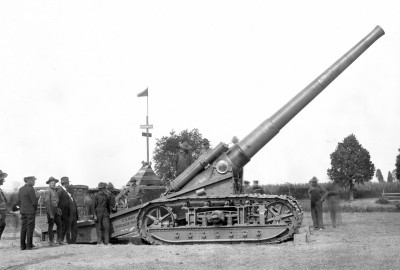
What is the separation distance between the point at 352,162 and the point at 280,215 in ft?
132

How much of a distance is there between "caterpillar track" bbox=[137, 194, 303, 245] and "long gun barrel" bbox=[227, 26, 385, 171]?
1.07 meters

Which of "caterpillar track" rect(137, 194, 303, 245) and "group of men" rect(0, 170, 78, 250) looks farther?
"group of men" rect(0, 170, 78, 250)

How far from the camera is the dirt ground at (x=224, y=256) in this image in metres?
8.56

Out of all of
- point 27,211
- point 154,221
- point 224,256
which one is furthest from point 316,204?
point 27,211

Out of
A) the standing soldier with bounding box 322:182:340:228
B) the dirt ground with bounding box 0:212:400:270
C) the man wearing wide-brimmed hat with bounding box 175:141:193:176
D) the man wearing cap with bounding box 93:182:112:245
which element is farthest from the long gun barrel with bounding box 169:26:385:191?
the standing soldier with bounding box 322:182:340:228

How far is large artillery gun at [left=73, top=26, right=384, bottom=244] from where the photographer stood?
1233 cm

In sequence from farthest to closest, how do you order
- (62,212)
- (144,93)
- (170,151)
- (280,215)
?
(170,151) → (144,93) → (62,212) → (280,215)

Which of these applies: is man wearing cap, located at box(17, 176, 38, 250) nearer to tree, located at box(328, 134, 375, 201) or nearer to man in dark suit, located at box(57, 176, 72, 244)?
man in dark suit, located at box(57, 176, 72, 244)

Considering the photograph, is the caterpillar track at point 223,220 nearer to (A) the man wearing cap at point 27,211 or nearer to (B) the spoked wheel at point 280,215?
(B) the spoked wheel at point 280,215

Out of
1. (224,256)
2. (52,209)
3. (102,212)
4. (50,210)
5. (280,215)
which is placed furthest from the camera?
(102,212)

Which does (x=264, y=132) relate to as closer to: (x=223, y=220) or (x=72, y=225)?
(x=223, y=220)

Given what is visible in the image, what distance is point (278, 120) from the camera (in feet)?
43.8

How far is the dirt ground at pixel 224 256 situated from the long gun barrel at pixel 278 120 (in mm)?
2342

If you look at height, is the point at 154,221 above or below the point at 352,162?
below
